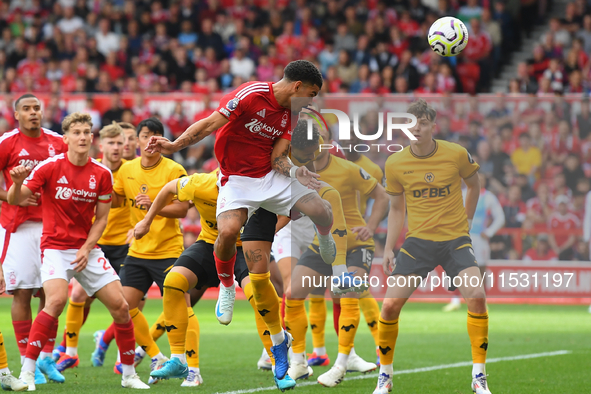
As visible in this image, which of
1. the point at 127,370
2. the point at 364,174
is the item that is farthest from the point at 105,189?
the point at 364,174

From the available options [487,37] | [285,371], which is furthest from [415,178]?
[487,37]

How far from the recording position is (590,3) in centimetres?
1878

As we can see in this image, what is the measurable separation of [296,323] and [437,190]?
6.60ft

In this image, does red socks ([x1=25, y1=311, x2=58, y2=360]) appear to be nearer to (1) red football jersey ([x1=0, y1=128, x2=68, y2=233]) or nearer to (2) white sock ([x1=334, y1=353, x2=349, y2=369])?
(1) red football jersey ([x1=0, y1=128, x2=68, y2=233])

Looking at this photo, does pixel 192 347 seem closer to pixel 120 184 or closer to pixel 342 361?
pixel 342 361

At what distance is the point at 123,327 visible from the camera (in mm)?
6922

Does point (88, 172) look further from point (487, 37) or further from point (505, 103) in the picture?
point (487, 37)

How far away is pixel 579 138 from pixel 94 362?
10.2 m

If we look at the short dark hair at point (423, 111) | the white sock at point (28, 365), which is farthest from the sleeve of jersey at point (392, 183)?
the white sock at point (28, 365)

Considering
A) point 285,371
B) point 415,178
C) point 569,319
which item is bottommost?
point 569,319

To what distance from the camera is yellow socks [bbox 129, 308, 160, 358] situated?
7.54m

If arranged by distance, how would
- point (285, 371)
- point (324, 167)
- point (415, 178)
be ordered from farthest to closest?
point (324, 167), point (415, 178), point (285, 371)

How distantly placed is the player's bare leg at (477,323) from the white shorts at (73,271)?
3116 millimetres

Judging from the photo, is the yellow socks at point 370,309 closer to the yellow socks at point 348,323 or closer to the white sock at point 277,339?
the yellow socks at point 348,323
